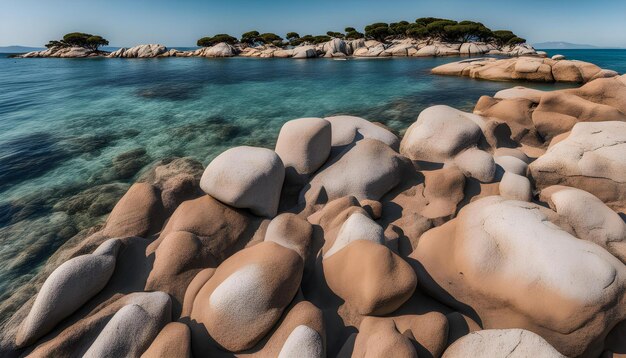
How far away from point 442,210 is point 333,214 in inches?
83.9

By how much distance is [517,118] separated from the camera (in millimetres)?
8867

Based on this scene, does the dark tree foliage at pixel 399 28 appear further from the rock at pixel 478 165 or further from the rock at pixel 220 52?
the rock at pixel 478 165

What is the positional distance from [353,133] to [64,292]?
6156mm

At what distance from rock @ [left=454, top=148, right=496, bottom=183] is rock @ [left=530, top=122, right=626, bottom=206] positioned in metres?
0.97

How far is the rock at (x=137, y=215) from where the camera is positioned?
506 centimetres

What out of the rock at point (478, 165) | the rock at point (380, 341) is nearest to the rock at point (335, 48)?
the rock at point (478, 165)

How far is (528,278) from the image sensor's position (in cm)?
337

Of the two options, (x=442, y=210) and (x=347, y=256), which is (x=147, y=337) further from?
(x=442, y=210)

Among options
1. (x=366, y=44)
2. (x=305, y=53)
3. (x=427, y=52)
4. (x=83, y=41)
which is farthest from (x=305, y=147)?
(x=83, y=41)

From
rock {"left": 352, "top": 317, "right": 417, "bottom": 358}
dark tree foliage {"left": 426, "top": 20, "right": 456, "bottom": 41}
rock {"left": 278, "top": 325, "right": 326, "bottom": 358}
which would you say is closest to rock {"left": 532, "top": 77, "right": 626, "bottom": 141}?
rock {"left": 352, "top": 317, "right": 417, "bottom": 358}

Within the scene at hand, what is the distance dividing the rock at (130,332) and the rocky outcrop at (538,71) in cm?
2770

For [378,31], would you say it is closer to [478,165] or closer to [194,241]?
[478,165]

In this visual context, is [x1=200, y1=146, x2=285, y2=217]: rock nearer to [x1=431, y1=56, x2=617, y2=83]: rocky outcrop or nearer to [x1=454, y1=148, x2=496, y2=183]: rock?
[x1=454, y1=148, x2=496, y2=183]: rock

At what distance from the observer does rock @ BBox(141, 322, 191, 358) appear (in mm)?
2855
